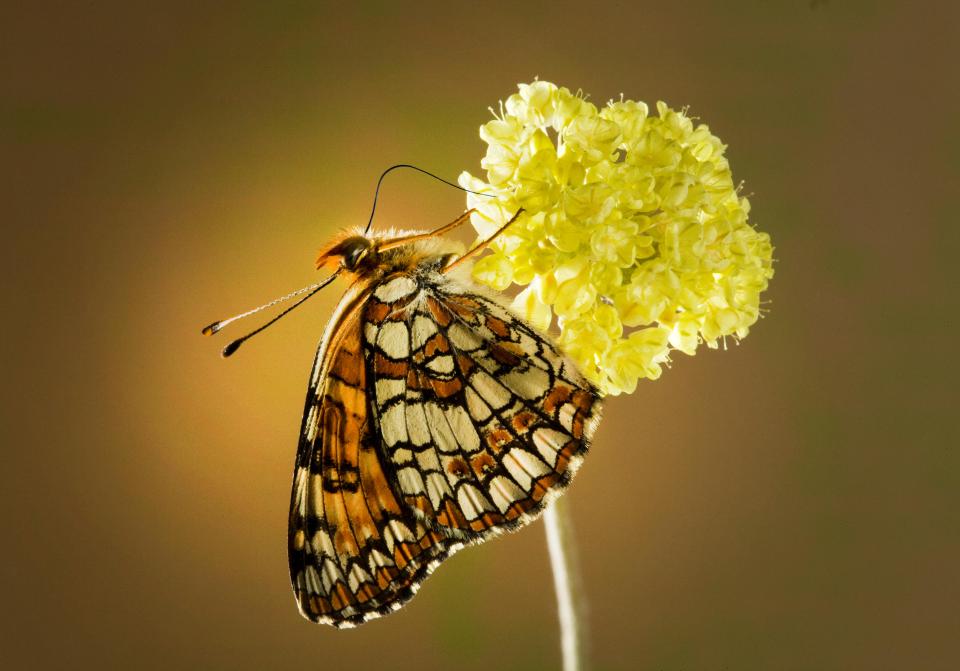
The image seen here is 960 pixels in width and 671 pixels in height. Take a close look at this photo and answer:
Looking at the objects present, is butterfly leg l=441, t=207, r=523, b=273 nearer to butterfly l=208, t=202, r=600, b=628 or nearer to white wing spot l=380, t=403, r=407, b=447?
butterfly l=208, t=202, r=600, b=628

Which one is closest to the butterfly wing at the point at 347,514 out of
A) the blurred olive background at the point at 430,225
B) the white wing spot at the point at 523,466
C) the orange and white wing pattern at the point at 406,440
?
the orange and white wing pattern at the point at 406,440

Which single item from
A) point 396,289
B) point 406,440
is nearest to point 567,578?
point 406,440

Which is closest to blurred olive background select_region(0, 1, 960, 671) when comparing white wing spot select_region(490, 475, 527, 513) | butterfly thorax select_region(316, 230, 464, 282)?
butterfly thorax select_region(316, 230, 464, 282)

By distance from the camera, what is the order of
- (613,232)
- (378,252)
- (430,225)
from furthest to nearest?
(430,225) → (378,252) → (613,232)

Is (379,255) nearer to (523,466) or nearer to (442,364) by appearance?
(442,364)

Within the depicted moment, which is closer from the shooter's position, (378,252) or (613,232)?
(613,232)

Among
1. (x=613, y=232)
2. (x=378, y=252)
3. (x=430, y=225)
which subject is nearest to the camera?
(x=613, y=232)
